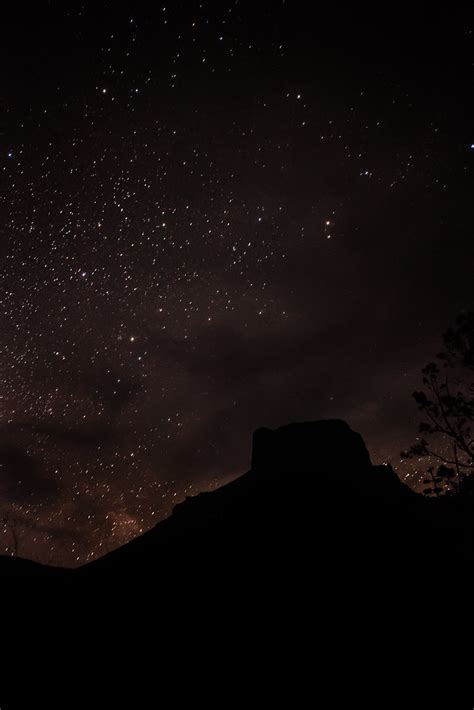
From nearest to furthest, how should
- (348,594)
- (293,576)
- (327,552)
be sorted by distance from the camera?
1. (348,594)
2. (293,576)
3. (327,552)

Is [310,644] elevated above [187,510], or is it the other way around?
[187,510]

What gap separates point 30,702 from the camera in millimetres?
9164

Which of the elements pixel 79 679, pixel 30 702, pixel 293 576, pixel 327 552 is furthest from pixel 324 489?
pixel 30 702

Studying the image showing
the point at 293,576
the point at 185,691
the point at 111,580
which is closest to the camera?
the point at 185,691

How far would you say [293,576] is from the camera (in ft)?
36.9

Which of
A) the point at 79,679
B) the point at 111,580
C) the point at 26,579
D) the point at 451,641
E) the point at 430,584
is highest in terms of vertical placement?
the point at 26,579

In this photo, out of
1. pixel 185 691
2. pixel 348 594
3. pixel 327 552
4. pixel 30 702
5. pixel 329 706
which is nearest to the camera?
pixel 329 706

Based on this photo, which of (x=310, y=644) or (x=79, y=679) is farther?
(x=79, y=679)

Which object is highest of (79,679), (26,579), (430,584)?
(26,579)

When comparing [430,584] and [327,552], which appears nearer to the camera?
[430,584]

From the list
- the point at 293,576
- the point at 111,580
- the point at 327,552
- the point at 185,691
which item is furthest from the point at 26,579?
the point at 327,552

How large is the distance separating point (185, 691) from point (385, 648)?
4493 mm

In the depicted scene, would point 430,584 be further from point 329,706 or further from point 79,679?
point 79,679

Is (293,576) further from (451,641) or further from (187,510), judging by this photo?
(187,510)
